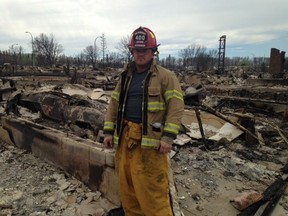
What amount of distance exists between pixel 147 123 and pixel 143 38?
0.83 metres

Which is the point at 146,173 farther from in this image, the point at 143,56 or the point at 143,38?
the point at 143,38

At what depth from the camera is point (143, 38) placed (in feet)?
9.46

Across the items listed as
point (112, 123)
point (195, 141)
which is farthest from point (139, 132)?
point (195, 141)

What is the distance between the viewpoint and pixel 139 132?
2.92 meters

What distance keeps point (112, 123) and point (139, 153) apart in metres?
0.56

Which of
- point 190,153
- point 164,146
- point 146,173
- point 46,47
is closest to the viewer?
point 164,146

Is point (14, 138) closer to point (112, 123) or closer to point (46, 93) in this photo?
point (46, 93)

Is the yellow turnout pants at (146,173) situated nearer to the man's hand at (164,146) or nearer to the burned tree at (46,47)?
the man's hand at (164,146)

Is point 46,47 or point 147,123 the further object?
point 46,47

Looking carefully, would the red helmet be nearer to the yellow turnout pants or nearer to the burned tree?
the yellow turnout pants

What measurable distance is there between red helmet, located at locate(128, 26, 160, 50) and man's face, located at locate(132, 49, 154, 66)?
5cm

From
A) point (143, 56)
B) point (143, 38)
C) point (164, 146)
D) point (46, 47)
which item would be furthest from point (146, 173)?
point (46, 47)

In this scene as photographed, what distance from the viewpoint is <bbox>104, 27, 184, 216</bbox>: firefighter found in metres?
2.79

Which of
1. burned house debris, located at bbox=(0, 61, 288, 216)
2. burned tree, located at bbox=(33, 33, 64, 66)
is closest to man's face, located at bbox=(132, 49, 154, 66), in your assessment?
burned house debris, located at bbox=(0, 61, 288, 216)
